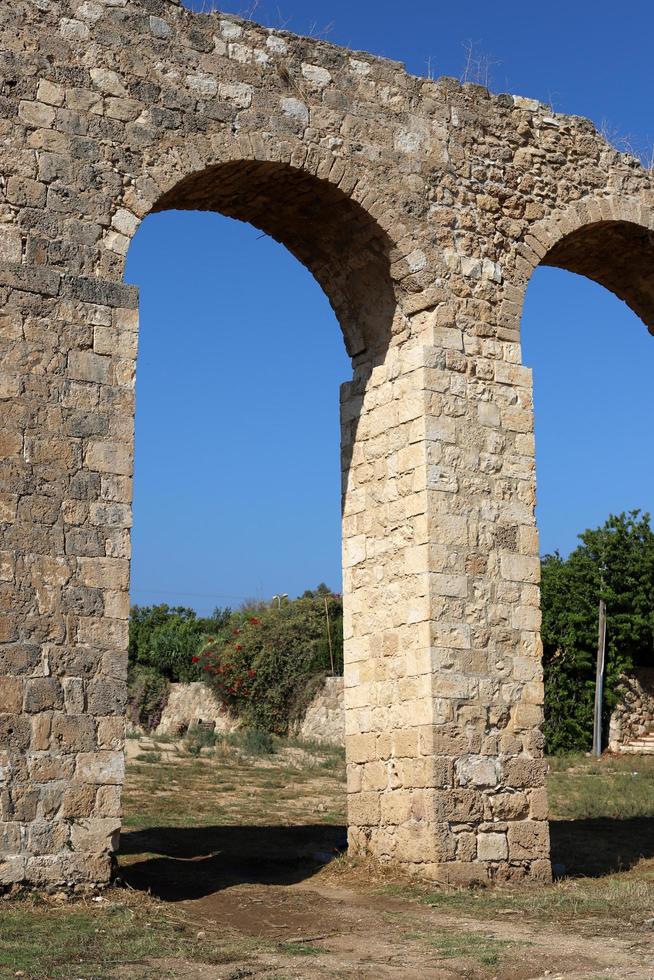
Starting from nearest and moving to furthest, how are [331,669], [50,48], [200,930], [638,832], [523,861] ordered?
[200,930]
[50,48]
[523,861]
[638,832]
[331,669]

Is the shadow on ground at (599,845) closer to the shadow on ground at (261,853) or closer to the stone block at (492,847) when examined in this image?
the shadow on ground at (261,853)

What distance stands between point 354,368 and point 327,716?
1045cm

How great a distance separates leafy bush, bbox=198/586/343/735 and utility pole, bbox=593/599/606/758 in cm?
442

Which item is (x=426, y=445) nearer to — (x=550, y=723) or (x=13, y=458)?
(x=13, y=458)

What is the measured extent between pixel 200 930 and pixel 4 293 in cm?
384

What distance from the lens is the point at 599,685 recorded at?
688 inches

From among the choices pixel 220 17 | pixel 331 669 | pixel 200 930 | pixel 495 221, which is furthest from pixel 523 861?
pixel 331 669

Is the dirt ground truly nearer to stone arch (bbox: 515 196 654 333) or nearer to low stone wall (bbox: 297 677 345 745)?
stone arch (bbox: 515 196 654 333)

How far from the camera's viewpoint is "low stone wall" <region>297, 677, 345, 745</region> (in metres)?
18.3

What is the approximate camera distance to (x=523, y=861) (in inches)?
316

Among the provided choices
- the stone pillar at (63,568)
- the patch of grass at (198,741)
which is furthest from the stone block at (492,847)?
the patch of grass at (198,741)

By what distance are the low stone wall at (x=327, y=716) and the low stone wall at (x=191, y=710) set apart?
5.00 ft

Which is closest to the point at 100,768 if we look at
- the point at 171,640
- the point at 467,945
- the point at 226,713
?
the point at 467,945

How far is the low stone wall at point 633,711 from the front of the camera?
58.1 feet
